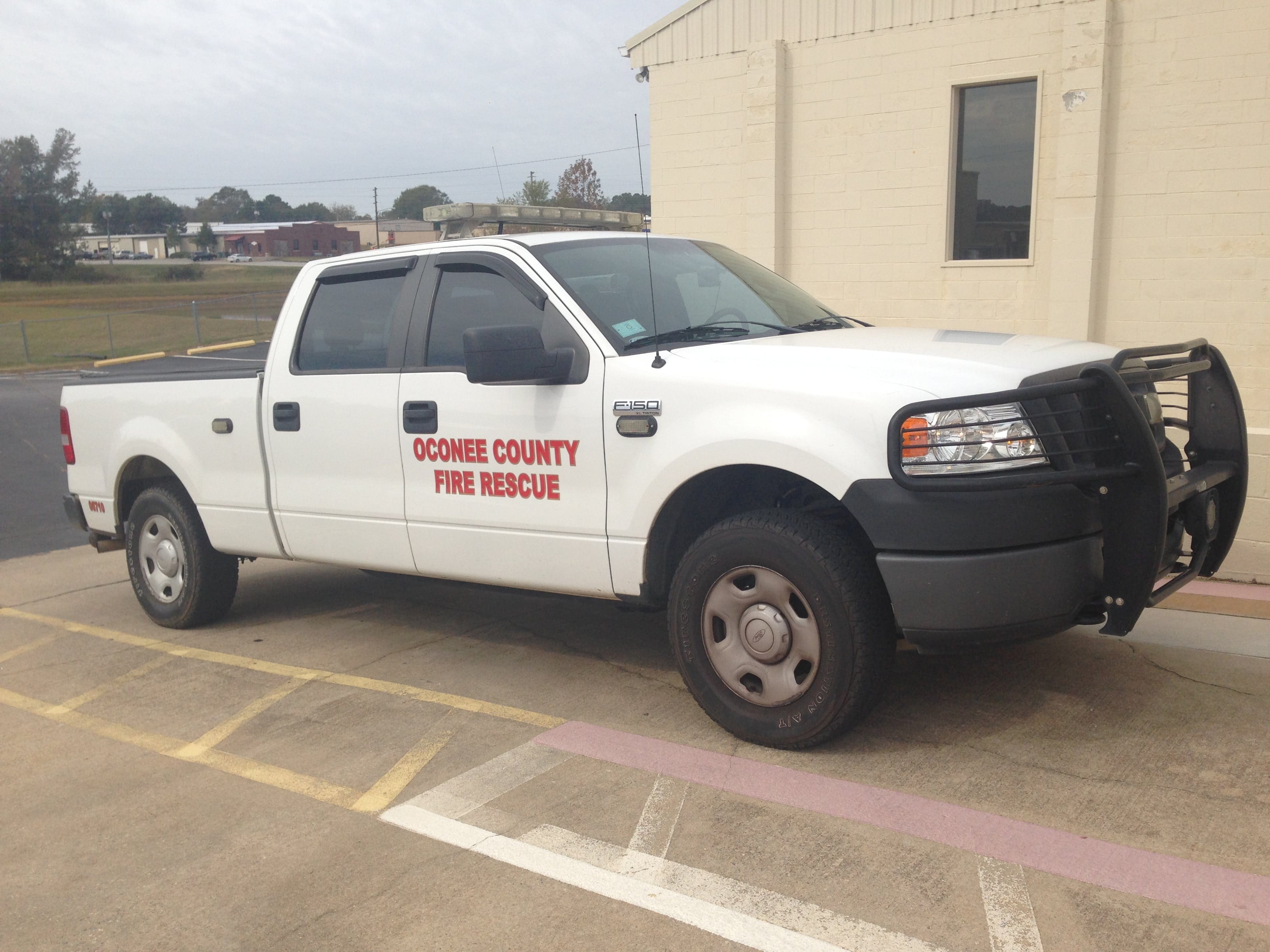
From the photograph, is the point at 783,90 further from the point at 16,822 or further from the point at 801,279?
the point at 16,822

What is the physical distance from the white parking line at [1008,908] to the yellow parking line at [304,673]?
1.93m

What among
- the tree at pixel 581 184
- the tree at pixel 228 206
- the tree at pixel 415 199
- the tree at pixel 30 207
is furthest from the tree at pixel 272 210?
the tree at pixel 581 184

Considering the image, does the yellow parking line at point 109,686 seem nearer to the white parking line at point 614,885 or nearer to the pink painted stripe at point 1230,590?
the white parking line at point 614,885

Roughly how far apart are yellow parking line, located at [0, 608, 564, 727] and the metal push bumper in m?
1.72

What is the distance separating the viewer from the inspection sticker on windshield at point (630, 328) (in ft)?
15.0

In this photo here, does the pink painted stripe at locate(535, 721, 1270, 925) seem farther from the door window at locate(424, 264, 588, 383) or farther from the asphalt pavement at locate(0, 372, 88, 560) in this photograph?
the asphalt pavement at locate(0, 372, 88, 560)

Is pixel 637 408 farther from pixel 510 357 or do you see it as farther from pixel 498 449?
pixel 498 449

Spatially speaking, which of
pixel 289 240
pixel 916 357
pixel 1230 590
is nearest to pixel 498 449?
pixel 916 357

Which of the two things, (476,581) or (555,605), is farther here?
(555,605)

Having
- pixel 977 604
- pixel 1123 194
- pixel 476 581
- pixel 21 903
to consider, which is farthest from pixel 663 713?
pixel 1123 194

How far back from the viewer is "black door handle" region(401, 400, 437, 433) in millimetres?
4984

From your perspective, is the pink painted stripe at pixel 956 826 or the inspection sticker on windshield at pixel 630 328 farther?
the inspection sticker on windshield at pixel 630 328

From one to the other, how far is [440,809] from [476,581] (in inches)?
52.9

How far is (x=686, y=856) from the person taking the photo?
345cm
